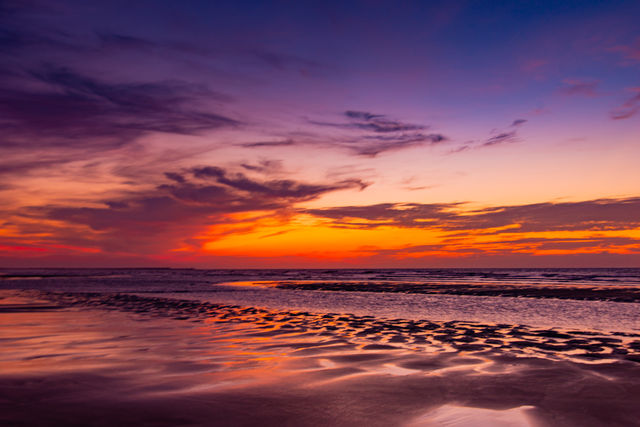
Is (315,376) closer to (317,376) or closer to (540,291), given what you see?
(317,376)

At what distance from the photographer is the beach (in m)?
6.39

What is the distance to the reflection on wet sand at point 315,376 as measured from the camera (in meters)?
6.41

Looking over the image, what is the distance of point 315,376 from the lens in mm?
8688

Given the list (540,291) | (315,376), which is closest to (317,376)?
(315,376)

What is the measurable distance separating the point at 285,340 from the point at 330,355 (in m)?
2.70

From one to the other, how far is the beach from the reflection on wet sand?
0.09 feet

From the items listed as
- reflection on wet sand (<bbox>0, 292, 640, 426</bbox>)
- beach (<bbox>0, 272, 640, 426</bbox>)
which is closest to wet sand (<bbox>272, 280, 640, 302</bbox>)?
beach (<bbox>0, 272, 640, 426</bbox>)

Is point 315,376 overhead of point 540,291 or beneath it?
overhead

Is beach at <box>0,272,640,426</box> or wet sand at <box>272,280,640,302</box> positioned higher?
beach at <box>0,272,640,426</box>

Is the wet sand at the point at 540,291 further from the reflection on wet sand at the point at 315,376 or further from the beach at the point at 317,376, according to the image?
the reflection on wet sand at the point at 315,376

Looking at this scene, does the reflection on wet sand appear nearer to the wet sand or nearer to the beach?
the beach

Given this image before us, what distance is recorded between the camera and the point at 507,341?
13148mm

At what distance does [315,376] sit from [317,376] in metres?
0.04

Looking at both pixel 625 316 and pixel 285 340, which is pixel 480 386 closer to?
pixel 285 340
